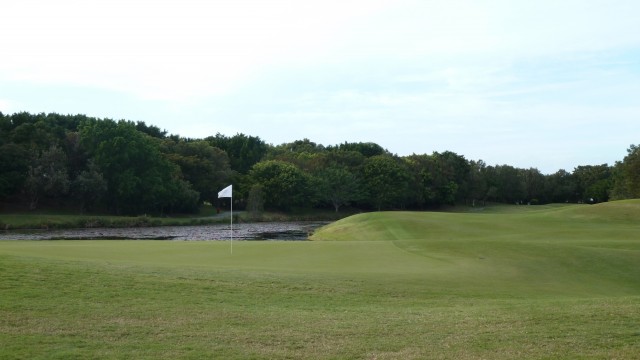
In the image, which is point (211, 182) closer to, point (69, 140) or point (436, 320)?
point (69, 140)

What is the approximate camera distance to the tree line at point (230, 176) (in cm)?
7050

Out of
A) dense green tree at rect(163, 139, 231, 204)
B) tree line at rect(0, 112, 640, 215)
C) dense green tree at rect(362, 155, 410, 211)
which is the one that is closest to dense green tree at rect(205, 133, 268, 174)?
tree line at rect(0, 112, 640, 215)

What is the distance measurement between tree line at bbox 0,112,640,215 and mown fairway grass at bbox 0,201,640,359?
1946 inches

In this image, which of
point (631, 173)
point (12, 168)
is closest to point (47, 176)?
point (12, 168)

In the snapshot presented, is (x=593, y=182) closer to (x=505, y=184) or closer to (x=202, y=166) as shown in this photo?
(x=505, y=184)

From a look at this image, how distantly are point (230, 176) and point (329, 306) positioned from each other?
82517 millimetres

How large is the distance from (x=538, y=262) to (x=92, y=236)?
39.8 meters

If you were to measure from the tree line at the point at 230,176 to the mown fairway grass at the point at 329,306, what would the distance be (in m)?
49.4

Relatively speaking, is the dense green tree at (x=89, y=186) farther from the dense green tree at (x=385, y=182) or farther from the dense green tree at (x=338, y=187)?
the dense green tree at (x=385, y=182)

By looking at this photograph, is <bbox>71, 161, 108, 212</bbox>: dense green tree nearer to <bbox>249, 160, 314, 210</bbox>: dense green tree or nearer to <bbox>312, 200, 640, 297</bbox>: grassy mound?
<bbox>249, 160, 314, 210</bbox>: dense green tree

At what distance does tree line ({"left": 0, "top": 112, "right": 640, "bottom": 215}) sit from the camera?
7050cm

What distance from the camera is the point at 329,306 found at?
1355cm

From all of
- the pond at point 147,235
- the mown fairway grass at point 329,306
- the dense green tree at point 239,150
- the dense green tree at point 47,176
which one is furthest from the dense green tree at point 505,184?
the mown fairway grass at point 329,306

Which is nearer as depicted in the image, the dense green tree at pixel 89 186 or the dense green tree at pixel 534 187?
the dense green tree at pixel 89 186
